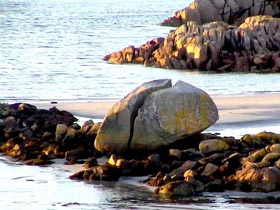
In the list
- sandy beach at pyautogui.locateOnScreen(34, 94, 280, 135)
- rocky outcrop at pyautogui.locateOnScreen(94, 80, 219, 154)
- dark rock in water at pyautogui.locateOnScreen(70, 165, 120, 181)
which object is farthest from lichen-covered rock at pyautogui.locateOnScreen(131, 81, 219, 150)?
sandy beach at pyautogui.locateOnScreen(34, 94, 280, 135)

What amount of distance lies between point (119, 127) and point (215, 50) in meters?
20.8

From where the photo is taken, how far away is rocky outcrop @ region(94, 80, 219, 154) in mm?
13148

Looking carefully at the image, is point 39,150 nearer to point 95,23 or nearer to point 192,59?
point 192,59

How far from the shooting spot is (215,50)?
33719 millimetres

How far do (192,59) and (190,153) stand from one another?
2110cm

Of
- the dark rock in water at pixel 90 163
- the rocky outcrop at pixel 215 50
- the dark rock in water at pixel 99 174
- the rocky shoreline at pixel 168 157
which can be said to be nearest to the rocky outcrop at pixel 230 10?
the rocky outcrop at pixel 215 50

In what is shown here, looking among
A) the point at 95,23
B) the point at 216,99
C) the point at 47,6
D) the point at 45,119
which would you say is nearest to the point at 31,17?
the point at 95,23

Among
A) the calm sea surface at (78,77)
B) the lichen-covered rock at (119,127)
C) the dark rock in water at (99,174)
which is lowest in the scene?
the calm sea surface at (78,77)

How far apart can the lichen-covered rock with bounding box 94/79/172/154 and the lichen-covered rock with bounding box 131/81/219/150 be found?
116mm

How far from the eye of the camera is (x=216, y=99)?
68.7ft

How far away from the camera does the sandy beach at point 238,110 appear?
16.1 metres

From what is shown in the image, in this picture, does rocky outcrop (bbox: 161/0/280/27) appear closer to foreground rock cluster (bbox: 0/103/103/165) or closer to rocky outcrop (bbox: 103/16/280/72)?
rocky outcrop (bbox: 103/16/280/72)

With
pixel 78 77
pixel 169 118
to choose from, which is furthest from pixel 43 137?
pixel 78 77

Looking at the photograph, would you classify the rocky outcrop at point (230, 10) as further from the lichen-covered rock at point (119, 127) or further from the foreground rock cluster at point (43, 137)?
the lichen-covered rock at point (119, 127)
